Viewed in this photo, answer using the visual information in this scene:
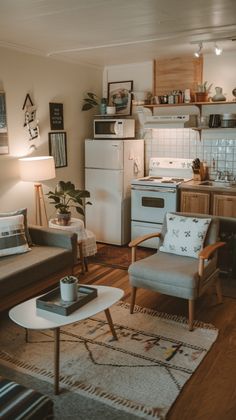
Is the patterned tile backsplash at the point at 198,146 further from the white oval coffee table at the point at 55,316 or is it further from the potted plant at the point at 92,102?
the white oval coffee table at the point at 55,316

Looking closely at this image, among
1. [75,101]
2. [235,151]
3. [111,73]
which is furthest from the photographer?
[111,73]

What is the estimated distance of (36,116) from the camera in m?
4.74

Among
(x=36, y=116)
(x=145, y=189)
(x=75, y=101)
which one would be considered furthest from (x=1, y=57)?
(x=145, y=189)

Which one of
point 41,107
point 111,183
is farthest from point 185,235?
point 41,107

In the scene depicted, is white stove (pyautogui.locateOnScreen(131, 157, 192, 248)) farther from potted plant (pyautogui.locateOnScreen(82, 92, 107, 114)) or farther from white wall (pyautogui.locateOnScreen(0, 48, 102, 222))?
potted plant (pyautogui.locateOnScreen(82, 92, 107, 114))

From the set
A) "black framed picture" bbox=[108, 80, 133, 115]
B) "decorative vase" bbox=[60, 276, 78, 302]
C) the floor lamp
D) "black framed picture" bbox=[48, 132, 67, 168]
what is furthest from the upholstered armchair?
"black framed picture" bbox=[108, 80, 133, 115]

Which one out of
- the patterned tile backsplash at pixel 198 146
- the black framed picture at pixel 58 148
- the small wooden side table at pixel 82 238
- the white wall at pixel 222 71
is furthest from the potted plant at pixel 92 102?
the small wooden side table at pixel 82 238

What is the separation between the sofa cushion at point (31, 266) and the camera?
3236 millimetres

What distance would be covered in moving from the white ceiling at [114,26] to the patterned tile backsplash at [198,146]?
1.02 metres

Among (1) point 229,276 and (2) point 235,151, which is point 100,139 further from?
(1) point 229,276

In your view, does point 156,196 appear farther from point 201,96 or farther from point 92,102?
point 92,102

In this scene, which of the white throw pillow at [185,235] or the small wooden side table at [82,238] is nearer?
the white throw pillow at [185,235]

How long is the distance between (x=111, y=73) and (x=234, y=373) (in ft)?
14.6

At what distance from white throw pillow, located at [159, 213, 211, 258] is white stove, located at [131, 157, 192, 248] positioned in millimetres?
1192
